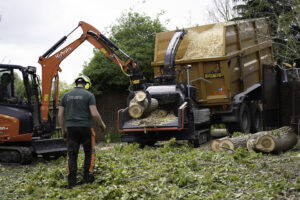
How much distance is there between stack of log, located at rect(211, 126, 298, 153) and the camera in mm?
9289

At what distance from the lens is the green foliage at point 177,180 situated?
18.7 ft

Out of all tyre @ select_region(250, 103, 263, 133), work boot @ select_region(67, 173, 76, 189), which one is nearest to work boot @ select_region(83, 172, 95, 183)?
work boot @ select_region(67, 173, 76, 189)

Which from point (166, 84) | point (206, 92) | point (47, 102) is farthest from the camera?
point (206, 92)

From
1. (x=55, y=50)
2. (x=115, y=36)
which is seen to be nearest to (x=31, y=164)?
(x=55, y=50)

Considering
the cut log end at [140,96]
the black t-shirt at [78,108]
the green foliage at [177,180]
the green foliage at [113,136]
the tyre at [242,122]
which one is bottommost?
the green foliage at [177,180]

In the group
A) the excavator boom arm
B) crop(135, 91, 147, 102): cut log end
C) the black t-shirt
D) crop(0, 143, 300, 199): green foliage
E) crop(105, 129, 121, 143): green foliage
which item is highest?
the excavator boom arm

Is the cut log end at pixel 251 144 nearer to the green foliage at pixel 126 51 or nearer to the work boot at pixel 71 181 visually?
the work boot at pixel 71 181

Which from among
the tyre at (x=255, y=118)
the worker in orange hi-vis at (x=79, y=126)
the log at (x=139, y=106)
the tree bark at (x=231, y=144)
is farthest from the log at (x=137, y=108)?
the tyre at (x=255, y=118)

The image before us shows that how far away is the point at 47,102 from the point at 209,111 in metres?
4.73

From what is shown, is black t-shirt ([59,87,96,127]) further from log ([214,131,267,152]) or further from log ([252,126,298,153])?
log ([252,126,298,153])

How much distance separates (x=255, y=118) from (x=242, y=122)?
1453 millimetres

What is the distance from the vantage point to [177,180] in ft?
21.0

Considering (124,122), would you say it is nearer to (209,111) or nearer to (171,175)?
(209,111)

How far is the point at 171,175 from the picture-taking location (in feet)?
22.0
